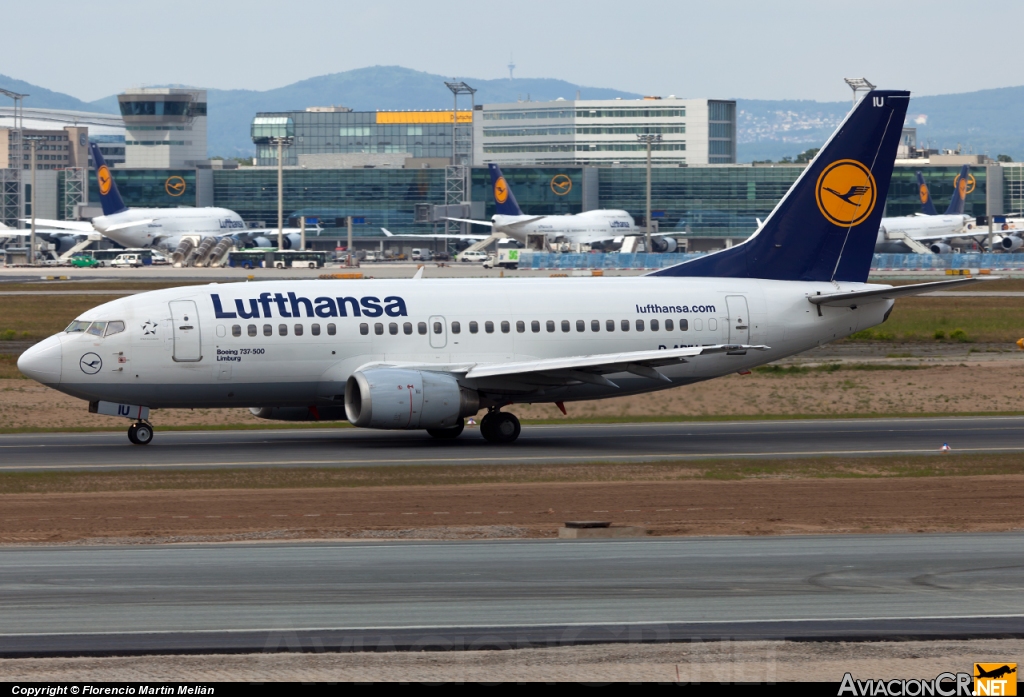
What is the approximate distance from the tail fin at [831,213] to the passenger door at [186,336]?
48.9ft

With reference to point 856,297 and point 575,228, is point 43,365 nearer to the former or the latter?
point 856,297

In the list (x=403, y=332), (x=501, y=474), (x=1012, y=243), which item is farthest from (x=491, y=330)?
(x=1012, y=243)

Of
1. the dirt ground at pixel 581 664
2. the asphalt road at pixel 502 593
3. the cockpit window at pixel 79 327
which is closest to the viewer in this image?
the dirt ground at pixel 581 664

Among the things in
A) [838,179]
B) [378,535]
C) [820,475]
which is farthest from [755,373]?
[378,535]

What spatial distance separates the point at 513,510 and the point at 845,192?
1982 centimetres

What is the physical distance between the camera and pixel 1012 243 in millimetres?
153500

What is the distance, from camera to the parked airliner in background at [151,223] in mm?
173500

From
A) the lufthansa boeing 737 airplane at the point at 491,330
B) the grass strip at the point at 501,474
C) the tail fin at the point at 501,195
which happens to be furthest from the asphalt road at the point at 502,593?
the tail fin at the point at 501,195

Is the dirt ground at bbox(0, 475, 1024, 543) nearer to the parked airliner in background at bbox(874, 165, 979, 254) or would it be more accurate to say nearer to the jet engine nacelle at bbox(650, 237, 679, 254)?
the parked airliner in background at bbox(874, 165, 979, 254)

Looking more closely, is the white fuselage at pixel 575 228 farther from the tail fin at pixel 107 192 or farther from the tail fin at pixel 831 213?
the tail fin at pixel 831 213

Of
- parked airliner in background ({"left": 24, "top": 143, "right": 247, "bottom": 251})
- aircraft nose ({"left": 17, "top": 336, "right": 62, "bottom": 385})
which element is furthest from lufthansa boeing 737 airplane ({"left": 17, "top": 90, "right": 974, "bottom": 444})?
parked airliner in background ({"left": 24, "top": 143, "right": 247, "bottom": 251})

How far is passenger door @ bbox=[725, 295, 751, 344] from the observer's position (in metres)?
37.9

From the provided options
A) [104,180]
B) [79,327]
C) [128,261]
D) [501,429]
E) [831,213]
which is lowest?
[501,429]

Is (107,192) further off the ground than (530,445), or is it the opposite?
(107,192)
